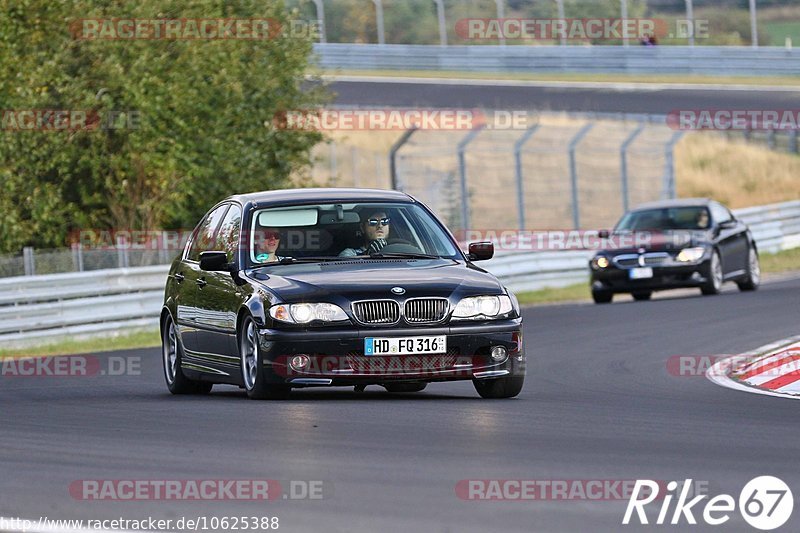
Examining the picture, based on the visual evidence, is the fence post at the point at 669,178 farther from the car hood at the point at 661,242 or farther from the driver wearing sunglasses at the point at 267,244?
the driver wearing sunglasses at the point at 267,244

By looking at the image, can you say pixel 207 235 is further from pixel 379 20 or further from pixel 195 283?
pixel 379 20

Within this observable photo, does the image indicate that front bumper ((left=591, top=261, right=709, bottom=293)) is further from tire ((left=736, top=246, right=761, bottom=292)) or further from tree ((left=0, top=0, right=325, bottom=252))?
tree ((left=0, top=0, right=325, bottom=252))

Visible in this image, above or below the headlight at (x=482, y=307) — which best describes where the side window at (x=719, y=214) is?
below

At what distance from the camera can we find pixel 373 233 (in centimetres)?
1252

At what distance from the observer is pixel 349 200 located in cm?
1262

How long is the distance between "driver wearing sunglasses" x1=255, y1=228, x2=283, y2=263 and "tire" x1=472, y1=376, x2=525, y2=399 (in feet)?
5.47

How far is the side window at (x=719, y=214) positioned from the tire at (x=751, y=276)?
598 mm

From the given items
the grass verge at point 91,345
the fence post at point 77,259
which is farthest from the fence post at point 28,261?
the grass verge at point 91,345

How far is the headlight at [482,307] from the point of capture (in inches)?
456

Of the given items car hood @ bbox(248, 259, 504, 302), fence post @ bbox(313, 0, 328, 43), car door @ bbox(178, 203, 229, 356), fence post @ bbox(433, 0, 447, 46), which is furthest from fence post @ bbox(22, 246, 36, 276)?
fence post @ bbox(433, 0, 447, 46)

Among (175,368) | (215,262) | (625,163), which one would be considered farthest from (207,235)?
(625,163)

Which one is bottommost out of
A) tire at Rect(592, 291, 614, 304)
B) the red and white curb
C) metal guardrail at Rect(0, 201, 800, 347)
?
tire at Rect(592, 291, 614, 304)

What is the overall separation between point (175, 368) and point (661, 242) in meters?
12.6

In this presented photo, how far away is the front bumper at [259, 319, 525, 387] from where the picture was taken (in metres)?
11.4
